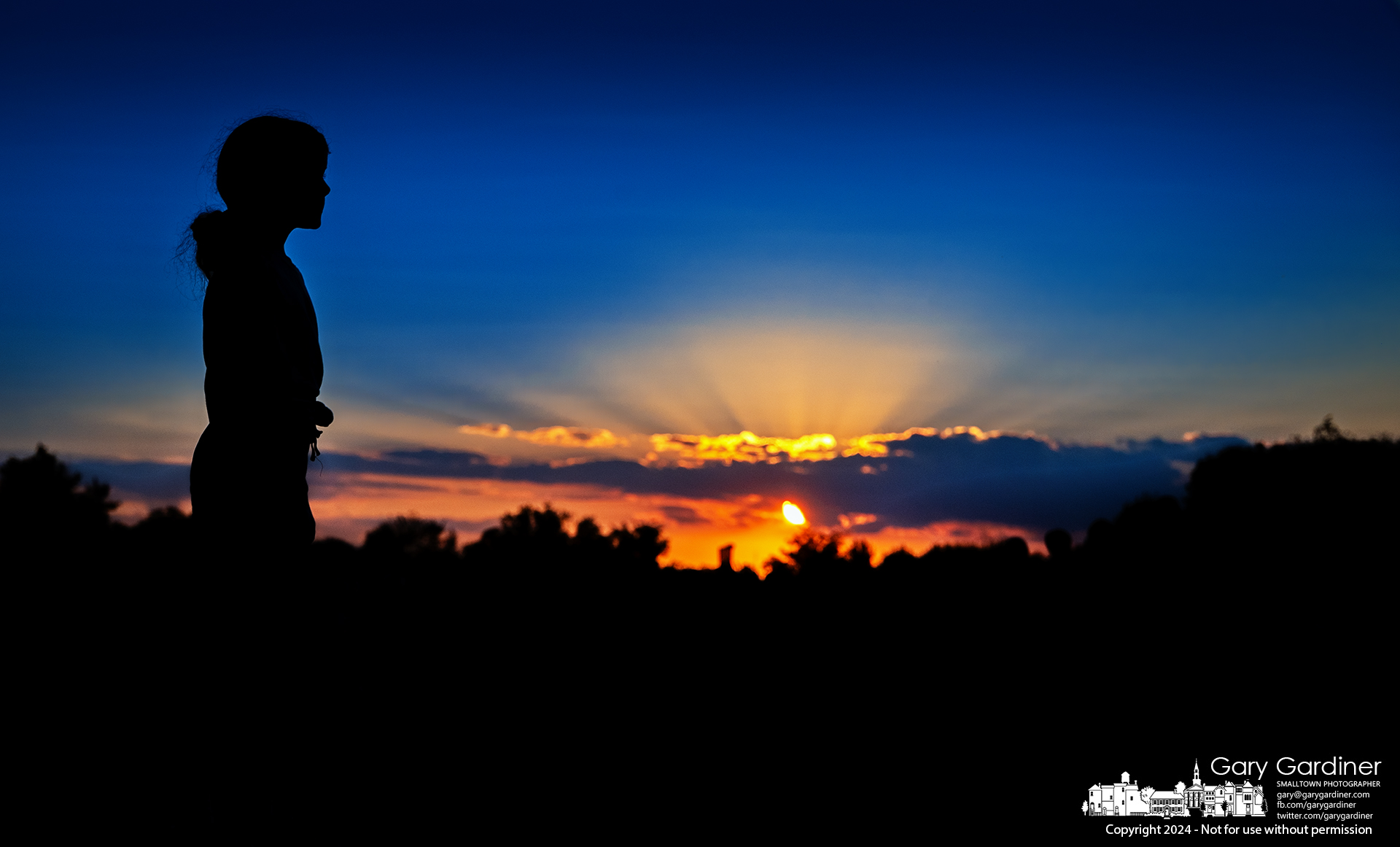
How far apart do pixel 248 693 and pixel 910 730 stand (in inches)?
142

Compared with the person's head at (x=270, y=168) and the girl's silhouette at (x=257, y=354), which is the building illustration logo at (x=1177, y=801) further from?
the person's head at (x=270, y=168)

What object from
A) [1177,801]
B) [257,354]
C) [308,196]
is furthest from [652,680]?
[308,196]

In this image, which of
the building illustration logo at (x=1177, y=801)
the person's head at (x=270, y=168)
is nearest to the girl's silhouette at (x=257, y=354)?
the person's head at (x=270, y=168)

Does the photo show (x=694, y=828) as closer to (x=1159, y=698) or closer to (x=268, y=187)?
(x=1159, y=698)

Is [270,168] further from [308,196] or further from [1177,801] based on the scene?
[1177,801]

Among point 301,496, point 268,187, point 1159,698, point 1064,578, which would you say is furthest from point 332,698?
point 1064,578

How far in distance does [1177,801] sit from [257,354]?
16.3 ft

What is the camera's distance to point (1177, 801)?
15.2ft

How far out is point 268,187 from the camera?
160 inches

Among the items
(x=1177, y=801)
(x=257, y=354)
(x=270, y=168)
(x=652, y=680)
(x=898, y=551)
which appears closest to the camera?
(x=257, y=354)

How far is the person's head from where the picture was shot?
4.06 metres

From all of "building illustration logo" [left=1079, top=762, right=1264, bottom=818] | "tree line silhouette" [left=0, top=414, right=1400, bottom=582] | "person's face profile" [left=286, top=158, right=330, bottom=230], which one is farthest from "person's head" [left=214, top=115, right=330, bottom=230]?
"building illustration logo" [left=1079, top=762, right=1264, bottom=818]

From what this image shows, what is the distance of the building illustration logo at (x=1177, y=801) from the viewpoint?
4547 millimetres

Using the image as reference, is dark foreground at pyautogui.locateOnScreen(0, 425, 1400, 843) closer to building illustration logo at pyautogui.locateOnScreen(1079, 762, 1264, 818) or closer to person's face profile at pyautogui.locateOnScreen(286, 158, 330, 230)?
building illustration logo at pyautogui.locateOnScreen(1079, 762, 1264, 818)
